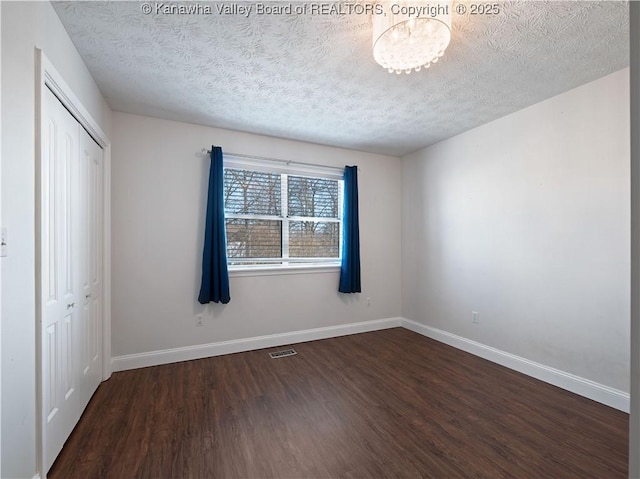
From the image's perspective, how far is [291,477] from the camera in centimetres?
161

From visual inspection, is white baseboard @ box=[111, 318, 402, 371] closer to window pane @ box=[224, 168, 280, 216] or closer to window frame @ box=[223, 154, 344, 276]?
window frame @ box=[223, 154, 344, 276]

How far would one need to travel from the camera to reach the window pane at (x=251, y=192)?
3410 millimetres

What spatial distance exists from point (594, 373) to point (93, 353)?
4.13m

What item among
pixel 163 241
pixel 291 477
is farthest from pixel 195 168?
pixel 291 477

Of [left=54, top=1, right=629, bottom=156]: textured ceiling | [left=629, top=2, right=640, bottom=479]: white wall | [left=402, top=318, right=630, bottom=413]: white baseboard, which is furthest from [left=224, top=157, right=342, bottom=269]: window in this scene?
[left=629, top=2, right=640, bottom=479]: white wall

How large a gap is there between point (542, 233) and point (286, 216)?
2710 millimetres

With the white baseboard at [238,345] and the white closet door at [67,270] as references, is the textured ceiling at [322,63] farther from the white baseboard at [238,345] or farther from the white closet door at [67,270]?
the white baseboard at [238,345]

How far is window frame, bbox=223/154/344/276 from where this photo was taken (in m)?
3.41

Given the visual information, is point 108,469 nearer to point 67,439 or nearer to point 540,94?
point 67,439

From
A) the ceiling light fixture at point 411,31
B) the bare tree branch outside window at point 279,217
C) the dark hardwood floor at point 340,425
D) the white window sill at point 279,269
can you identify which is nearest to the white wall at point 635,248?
the ceiling light fixture at point 411,31

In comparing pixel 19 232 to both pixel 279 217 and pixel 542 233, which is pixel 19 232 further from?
pixel 542 233

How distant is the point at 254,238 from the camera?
357 cm

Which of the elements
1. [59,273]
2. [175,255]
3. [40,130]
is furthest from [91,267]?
[40,130]

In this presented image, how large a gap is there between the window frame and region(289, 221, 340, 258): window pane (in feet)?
0.15
